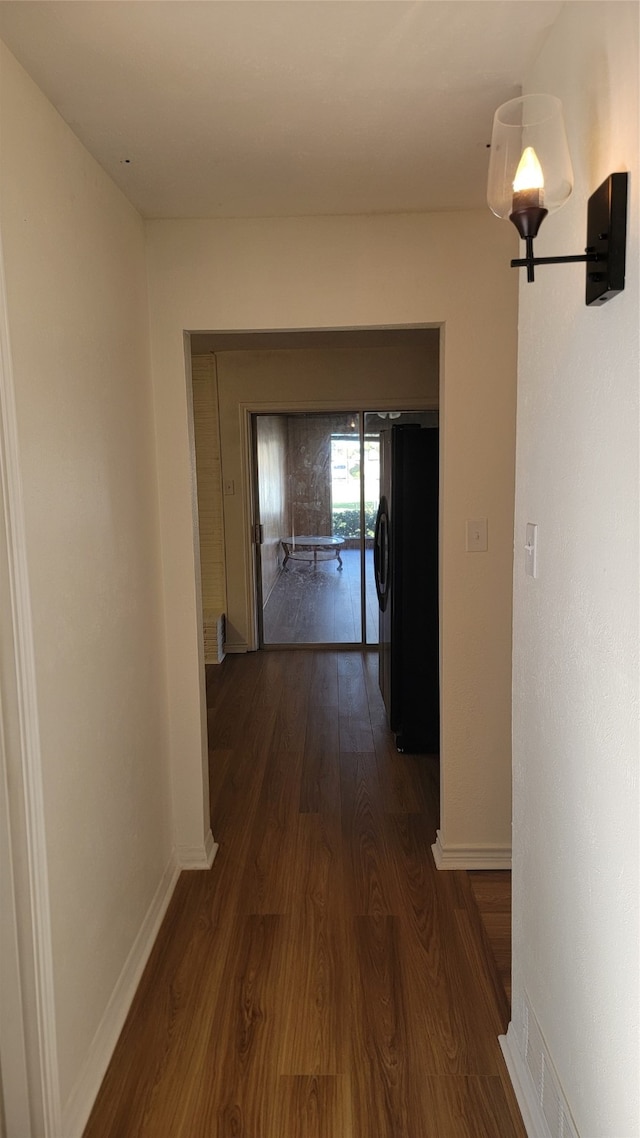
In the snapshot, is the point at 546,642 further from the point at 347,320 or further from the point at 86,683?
the point at 347,320

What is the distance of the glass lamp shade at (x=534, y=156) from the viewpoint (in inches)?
43.9

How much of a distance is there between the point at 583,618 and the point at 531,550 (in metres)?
Result: 0.34

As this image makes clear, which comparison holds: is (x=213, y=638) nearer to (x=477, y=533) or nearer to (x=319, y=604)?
(x=319, y=604)

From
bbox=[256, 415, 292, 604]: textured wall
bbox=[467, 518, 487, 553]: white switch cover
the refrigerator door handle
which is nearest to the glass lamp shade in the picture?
bbox=[467, 518, 487, 553]: white switch cover

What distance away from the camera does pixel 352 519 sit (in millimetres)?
5867

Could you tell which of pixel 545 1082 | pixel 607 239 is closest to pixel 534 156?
pixel 607 239

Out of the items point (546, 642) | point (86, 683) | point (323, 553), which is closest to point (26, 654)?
point (86, 683)

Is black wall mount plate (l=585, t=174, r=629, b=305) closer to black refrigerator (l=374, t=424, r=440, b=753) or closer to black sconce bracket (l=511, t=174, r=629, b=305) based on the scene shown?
black sconce bracket (l=511, t=174, r=629, b=305)

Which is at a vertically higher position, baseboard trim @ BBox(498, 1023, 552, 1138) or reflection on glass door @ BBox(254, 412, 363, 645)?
reflection on glass door @ BBox(254, 412, 363, 645)

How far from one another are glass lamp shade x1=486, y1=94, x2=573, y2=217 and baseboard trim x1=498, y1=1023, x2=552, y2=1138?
1.81 meters

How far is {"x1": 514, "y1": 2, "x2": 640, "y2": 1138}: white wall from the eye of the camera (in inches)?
41.5

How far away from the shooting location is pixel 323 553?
6.02 meters

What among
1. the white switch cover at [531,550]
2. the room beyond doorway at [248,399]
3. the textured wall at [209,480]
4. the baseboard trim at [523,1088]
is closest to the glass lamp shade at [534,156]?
the white switch cover at [531,550]

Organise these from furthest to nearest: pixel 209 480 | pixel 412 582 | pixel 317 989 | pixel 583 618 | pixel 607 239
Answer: pixel 209 480 → pixel 412 582 → pixel 317 989 → pixel 583 618 → pixel 607 239
